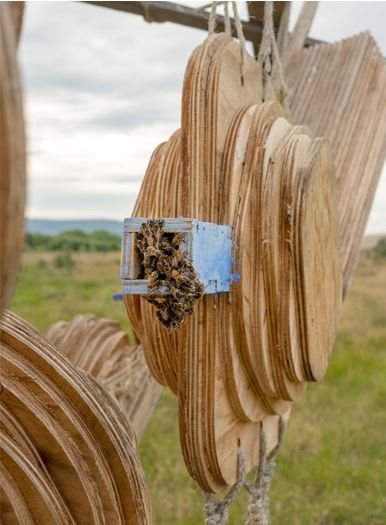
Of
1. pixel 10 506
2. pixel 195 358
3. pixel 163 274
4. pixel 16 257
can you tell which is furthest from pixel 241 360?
pixel 16 257

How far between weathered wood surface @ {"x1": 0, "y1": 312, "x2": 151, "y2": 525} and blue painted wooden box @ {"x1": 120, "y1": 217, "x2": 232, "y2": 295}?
0.10 m

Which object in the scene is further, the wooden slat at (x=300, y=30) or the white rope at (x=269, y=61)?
the wooden slat at (x=300, y=30)

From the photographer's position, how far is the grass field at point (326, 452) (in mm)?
2439

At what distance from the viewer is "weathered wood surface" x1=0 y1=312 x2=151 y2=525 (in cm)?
60

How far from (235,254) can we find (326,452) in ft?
7.49

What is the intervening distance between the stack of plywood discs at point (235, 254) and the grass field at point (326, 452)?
53 centimetres

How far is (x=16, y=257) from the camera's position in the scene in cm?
32

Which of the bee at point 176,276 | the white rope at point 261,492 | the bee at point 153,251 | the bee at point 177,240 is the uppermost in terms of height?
the bee at point 177,240

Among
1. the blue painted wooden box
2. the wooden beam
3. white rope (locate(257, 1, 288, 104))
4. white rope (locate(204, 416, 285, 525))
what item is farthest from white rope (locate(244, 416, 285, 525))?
the wooden beam

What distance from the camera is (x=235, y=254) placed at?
83 centimetres

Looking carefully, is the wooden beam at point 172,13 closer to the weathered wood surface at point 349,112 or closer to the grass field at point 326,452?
the weathered wood surface at point 349,112

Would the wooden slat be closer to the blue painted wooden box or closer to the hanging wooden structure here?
the hanging wooden structure

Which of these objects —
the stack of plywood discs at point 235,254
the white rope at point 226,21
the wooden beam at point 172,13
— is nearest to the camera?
the stack of plywood discs at point 235,254

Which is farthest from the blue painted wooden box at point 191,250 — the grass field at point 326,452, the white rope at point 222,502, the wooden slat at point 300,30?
the wooden slat at point 300,30
